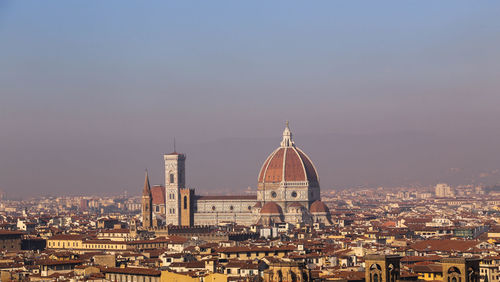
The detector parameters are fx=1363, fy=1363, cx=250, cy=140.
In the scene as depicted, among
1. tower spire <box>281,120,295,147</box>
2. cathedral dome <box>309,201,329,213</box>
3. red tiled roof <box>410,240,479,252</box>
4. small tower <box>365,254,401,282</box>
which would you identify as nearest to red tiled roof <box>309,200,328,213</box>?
cathedral dome <box>309,201,329,213</box>

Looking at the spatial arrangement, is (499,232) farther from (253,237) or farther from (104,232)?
(104,232)

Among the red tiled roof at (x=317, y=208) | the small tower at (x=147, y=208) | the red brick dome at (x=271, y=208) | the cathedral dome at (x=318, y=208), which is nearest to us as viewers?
the small tower at (x=147, y=208)

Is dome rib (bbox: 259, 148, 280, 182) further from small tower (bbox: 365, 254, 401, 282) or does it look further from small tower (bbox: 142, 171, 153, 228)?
small tower (bbox: 365, 254, 401, 282)

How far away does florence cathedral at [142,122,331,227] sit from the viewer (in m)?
145

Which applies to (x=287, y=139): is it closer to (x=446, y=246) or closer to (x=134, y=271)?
(x=446, y=246)

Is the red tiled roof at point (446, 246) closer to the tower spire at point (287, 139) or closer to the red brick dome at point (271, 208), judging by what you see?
the red brick dome at point (271, 208)

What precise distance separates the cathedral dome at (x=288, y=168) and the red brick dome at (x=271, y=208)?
5.52 meters

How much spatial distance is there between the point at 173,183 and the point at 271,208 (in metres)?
14.9

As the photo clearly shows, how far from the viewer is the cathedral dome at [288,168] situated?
493 feet

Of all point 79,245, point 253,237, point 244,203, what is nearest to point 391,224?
point 244,203

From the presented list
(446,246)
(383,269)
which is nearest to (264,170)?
(446,246)

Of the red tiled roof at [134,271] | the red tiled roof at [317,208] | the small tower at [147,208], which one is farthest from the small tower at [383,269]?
the red tiled roof at [317,208]

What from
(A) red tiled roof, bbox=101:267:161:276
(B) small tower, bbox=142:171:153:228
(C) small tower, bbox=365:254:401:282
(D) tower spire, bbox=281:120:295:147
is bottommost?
(C) small tower, bbox=365:254:401:282

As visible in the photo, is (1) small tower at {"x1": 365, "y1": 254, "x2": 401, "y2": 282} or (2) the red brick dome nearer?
(1) small tower at {"x1": 365, "y1": 254, "x2": 401, "y2": 282}
